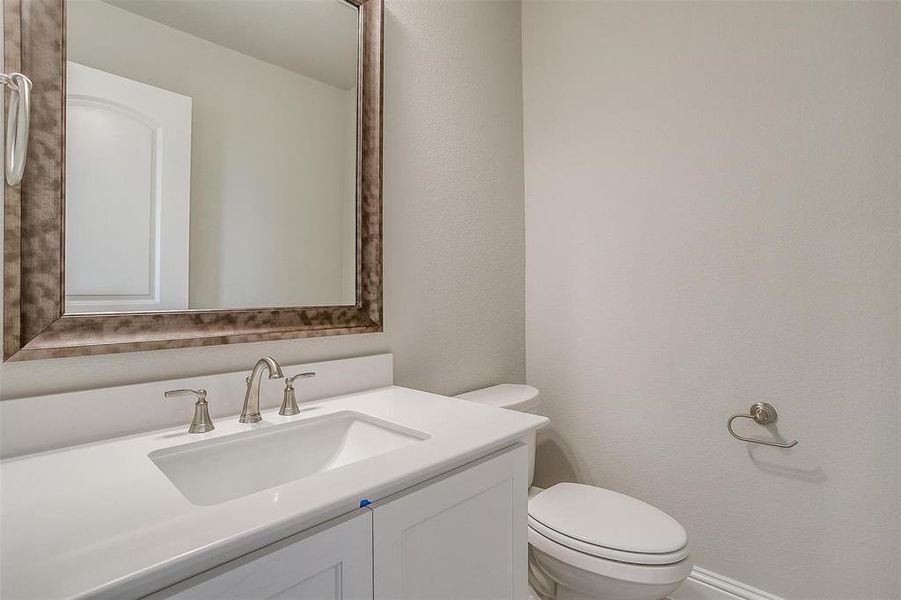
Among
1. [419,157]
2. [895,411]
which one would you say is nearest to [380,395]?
[419,157]

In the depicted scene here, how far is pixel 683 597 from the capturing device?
1489mm

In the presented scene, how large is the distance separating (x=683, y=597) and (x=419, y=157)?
5.54ft

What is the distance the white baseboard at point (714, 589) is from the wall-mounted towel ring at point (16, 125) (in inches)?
80.4

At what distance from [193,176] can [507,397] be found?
1152 mm

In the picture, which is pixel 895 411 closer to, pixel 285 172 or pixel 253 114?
pixel 285 172

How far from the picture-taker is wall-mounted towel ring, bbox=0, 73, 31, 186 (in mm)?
784

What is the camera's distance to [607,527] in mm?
1244

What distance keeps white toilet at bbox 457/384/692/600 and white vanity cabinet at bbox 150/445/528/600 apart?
0.29m

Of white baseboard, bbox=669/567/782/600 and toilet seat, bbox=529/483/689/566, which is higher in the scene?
toilet seat, bbox=529/483/689/566

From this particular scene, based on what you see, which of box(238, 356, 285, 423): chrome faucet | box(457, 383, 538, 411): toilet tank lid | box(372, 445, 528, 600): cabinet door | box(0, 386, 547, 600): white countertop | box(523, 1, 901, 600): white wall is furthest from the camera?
box(457, 383, 538, 411): toilet tank lid

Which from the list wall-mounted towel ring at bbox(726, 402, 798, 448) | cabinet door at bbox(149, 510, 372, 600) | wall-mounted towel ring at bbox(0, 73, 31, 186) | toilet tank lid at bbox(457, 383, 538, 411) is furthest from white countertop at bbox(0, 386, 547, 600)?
wall-mounted towel ring at bbox(726, 402, 798, 448)

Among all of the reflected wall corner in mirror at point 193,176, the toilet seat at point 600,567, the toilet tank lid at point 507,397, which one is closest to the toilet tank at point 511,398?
the toilet tank lid at point 507,397

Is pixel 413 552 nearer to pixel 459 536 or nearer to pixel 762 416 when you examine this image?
pixel 459 536

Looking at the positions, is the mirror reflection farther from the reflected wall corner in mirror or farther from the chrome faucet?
the chrome faucet
